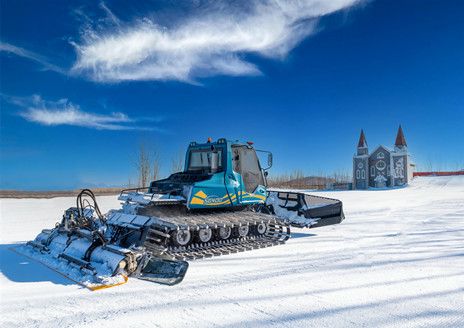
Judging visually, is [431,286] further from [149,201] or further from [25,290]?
[25,290]

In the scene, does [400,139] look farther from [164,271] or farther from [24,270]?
[24,270]

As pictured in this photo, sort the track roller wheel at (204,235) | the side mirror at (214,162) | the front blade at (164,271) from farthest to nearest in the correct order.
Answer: the side mirror at (214,162) → the track roller wheel at (204,235) → the front blade at (164,271)

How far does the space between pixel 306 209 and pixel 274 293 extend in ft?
17.6

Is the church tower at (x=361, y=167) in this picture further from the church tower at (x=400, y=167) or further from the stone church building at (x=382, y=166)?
the church tower at (x=400, y=167)

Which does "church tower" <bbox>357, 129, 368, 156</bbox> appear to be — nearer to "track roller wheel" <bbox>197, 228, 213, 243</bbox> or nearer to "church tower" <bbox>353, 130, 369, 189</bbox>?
"church tower" <bbox>353, 130, 369, 189</bbox>

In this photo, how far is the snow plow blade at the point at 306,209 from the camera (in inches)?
376

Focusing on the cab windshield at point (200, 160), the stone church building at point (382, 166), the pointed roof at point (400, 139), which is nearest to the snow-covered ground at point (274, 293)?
the cab windshield at point (200, 160)

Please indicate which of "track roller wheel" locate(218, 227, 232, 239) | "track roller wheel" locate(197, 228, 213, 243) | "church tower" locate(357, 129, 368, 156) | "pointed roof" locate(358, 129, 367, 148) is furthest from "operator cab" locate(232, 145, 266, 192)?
"pointed roof" locate(358, 129, 367, 148)

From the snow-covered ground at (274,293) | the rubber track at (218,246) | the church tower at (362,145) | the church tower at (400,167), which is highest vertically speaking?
the church tower at (362,145)

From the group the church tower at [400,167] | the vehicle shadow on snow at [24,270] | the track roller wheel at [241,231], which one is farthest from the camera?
the church tower at [400,167]

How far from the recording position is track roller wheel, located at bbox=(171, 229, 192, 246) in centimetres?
684

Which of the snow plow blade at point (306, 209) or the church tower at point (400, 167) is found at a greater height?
the church tower at point (400, 167)

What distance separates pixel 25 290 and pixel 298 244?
18.3 feet

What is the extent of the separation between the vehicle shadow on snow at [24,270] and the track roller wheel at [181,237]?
207cm
